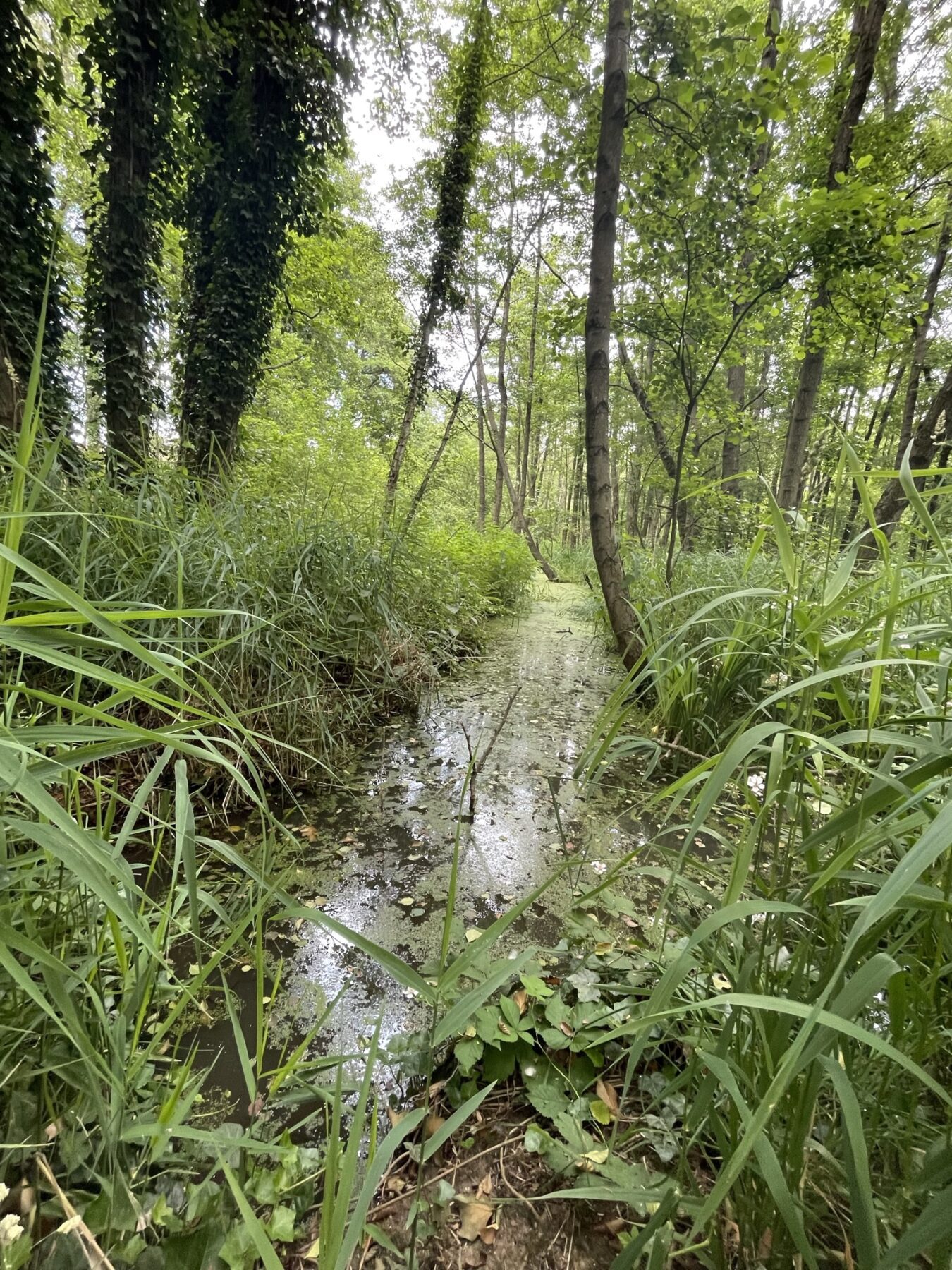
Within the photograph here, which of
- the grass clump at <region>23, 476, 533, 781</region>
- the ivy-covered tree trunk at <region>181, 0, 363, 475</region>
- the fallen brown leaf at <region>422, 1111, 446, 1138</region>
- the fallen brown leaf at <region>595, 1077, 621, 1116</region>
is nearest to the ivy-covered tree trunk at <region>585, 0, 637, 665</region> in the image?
the grass clump at <region>23, 476, 533, 781</region>

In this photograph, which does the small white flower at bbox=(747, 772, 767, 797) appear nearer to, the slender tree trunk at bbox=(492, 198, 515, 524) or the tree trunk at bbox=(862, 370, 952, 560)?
the tree trunk at bbox=(862, 370, 952, 560)

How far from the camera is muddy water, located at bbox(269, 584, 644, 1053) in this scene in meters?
1.16

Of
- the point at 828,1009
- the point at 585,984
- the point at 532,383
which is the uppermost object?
the point at 532,383

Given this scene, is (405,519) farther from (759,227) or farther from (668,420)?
(668,420)

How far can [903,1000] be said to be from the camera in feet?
1.82

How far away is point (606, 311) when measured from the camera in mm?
2799

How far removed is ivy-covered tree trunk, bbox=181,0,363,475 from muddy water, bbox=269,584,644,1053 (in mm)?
3170

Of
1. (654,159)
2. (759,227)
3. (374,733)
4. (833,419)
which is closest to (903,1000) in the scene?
(833,419)

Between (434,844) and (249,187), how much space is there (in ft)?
17.4

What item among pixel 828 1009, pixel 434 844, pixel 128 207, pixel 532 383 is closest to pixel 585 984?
pixel 828 1009

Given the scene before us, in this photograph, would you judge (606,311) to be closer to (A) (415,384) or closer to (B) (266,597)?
(B) (266,597)

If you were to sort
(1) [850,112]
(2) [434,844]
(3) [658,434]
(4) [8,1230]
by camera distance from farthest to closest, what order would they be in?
(3) [658,434] → (1) [850,112] → (2) [434,844] → (4) [8,1230]

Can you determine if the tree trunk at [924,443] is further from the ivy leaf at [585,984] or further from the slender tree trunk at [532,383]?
the slender tree trunk at [532,383]

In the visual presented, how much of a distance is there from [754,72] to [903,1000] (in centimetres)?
390
